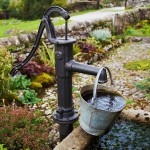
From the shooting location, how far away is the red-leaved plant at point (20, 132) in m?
2.48

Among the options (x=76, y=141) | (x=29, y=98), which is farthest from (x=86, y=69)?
(x=29, y=98)

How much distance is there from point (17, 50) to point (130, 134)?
12.0 feet

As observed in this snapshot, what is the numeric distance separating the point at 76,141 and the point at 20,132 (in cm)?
93

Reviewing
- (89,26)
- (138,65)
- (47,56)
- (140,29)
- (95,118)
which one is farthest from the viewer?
(140,29)

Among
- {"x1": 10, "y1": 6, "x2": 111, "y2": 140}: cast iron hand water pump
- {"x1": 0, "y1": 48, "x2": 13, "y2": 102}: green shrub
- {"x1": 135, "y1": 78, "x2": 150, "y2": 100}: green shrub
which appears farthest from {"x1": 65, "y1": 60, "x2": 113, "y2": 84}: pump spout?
{"x1": 135, "y1": 78, "x2": 150, "y2": 100}: green shrub

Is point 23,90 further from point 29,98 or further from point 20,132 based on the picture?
point 20,132

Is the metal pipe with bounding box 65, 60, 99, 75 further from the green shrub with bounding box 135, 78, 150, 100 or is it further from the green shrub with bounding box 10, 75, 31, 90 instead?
the green shrub with bounding box 135, 78, 150, 100

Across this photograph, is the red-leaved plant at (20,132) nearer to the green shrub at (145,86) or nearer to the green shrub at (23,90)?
the green shrub at (23,90)

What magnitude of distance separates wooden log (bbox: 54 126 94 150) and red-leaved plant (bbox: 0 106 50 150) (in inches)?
25.6

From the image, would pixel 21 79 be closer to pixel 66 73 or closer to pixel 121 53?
pixel 66 73

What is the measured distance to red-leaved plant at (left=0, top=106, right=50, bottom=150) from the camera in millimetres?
2479

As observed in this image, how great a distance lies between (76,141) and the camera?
6.00 ft

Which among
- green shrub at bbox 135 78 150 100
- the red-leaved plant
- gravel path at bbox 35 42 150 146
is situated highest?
the red-leaved plant

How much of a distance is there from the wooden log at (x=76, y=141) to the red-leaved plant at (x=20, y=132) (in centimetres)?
65
